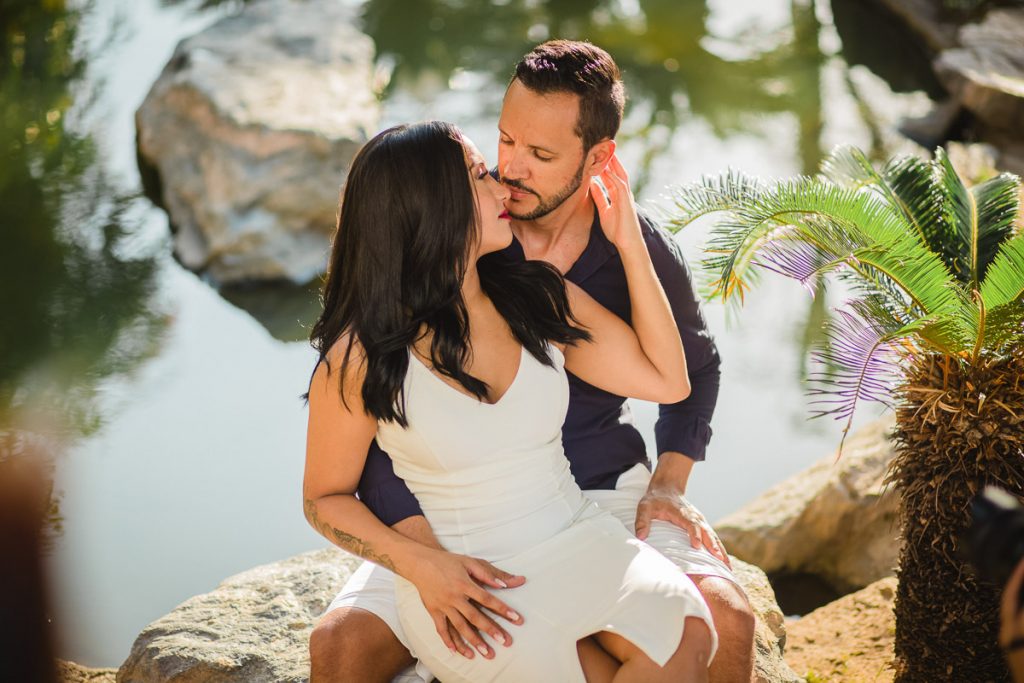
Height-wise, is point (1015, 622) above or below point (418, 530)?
above

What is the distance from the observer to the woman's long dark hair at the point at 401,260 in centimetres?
257

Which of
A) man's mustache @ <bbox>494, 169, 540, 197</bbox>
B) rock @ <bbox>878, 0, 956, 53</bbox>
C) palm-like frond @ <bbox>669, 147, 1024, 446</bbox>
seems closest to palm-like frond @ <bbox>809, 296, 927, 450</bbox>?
palm-like frond @ <bbox>669, 147, 1024, 446</bbox>

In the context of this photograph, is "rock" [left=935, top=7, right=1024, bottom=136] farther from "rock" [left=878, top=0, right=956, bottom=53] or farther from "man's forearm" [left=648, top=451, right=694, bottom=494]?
"man's forearm" [left=648, top=451, right=694, bottom=494]

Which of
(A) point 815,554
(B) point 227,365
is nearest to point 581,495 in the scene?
(A) point 815,554

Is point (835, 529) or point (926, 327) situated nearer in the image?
point (926, 327)

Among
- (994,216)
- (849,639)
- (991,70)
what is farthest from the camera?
(991,70)

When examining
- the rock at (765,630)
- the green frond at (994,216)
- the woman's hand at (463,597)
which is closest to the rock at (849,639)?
the rock at (765,630)

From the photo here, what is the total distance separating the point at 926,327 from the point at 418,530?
1589mm

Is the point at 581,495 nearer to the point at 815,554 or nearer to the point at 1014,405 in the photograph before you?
the point at 1014,405

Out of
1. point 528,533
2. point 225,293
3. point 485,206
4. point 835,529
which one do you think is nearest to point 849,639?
point 835,529

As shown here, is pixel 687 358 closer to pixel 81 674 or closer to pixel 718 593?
pixel 718 593

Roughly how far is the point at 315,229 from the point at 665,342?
4928 millimetres

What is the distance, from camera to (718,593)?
271 cm

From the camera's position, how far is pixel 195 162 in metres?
7.80
